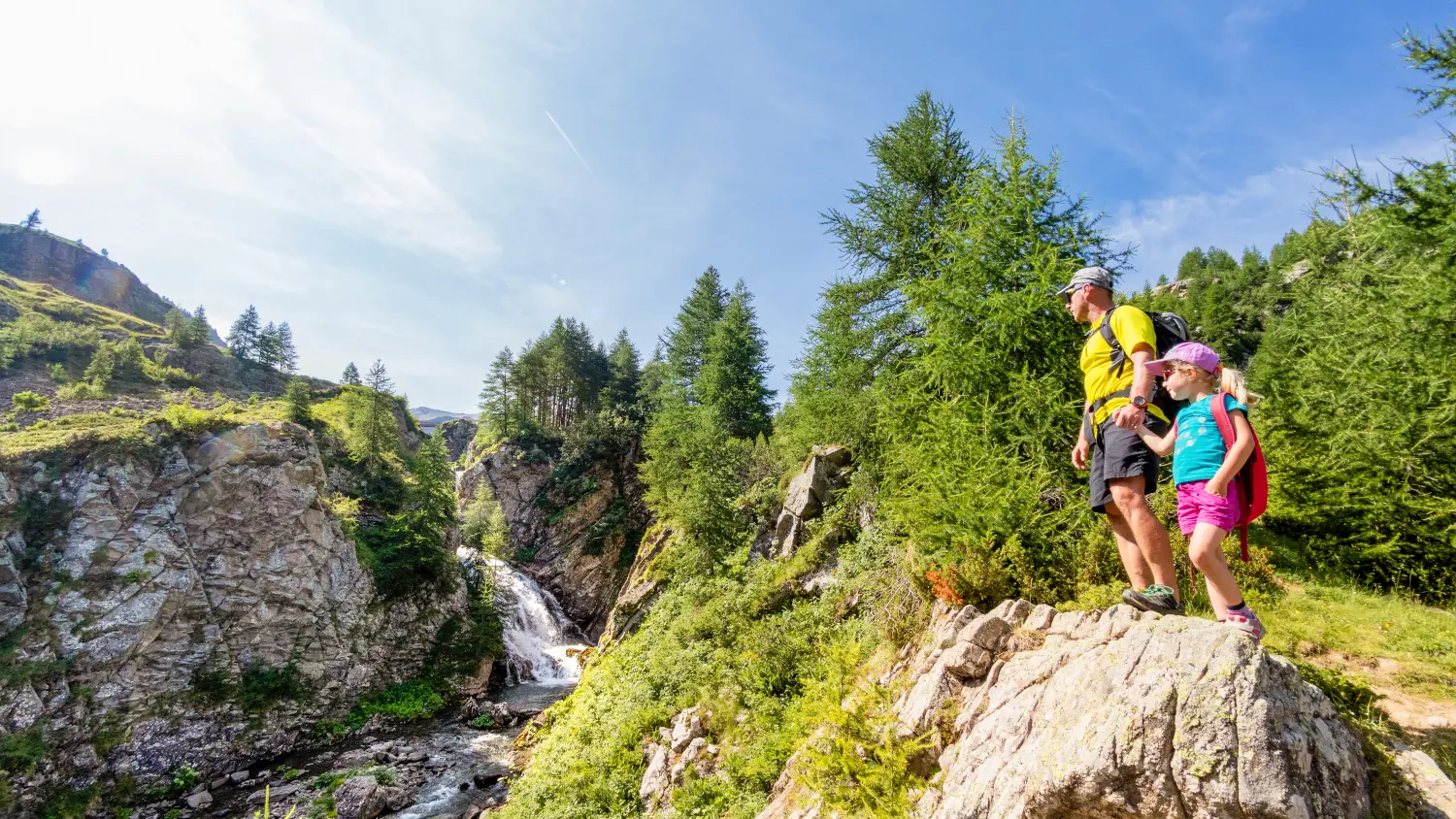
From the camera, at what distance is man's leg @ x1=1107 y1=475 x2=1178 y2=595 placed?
4047 mm

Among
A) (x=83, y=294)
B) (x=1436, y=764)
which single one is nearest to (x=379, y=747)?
(x=1436, y=764)

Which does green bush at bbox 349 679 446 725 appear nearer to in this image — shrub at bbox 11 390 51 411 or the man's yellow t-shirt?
shrub at bbox 11 390 51 411

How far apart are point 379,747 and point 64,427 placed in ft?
51.8

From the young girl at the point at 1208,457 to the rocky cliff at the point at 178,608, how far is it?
25.6 meters

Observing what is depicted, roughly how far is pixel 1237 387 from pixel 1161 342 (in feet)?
2.75

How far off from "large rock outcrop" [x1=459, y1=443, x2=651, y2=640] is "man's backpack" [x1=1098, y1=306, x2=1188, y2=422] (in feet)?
109

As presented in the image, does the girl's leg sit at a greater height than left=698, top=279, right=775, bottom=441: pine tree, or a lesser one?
lesser

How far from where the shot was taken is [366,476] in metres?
28.5

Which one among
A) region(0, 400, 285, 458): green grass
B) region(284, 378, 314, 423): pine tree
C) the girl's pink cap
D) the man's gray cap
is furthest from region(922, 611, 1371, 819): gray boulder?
region(284, 378, 314, 423): pine tree

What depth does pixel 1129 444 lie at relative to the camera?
4.20m

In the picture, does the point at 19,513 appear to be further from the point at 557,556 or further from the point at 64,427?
the point at 557,556

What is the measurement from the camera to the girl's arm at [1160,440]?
3.91m

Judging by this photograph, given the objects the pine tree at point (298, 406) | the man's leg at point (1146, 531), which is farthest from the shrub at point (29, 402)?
the man's leg at point (1146, 531)

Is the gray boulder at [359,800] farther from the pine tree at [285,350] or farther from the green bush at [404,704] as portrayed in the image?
the pine tree at [285,350]
